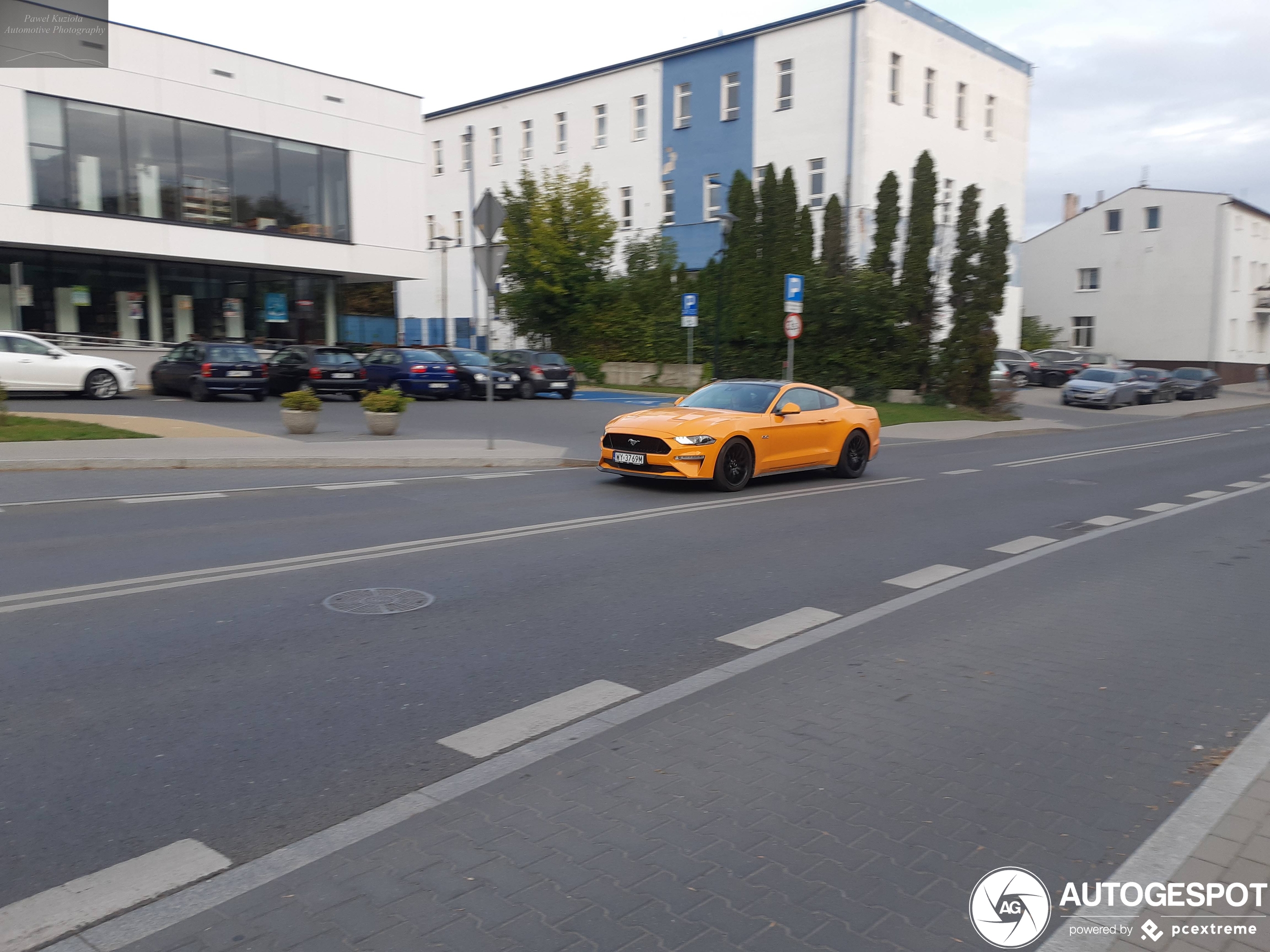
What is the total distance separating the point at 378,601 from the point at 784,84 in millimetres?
40121

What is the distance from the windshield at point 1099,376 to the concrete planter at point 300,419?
31.9 metres

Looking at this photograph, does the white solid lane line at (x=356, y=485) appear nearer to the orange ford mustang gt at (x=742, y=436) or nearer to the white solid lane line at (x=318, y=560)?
the orange ford mustang gt at (x=742, y=436)

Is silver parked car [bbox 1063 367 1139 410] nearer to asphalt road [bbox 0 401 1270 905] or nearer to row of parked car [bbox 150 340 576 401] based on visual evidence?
row of parked car [bbox 150 340 576 401]

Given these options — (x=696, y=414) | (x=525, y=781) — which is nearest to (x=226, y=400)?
(x=696, y=414)

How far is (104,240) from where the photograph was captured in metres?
30.5

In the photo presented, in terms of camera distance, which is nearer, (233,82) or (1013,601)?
(1013,601)

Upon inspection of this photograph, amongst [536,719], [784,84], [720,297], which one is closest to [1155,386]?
[784,84]

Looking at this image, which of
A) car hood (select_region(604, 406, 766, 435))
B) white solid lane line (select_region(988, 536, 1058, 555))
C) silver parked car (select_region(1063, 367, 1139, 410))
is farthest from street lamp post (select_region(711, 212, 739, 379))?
white solid lane line (select_region(988, 536, 1058, 555))

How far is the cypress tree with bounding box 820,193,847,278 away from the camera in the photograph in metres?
34.3

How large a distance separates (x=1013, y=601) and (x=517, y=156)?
52085 mm

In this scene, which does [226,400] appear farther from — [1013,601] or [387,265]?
[1013,601]

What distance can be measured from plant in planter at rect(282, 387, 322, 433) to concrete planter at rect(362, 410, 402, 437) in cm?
93

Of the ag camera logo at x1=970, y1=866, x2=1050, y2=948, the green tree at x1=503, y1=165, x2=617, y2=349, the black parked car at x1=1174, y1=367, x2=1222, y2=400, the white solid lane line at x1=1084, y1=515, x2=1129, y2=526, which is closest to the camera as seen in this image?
the ag camera logo at x1=970, y1=866, x2=1050, y2=948

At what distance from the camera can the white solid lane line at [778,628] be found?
612cm
